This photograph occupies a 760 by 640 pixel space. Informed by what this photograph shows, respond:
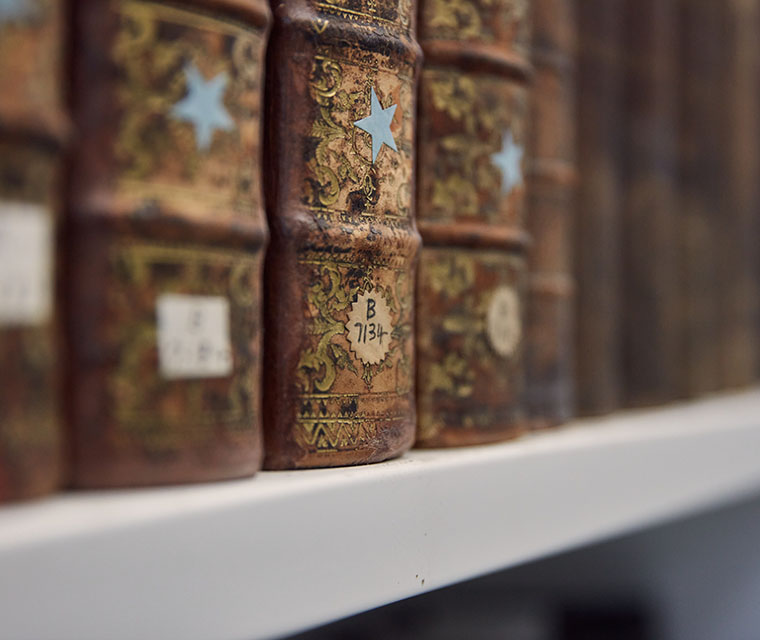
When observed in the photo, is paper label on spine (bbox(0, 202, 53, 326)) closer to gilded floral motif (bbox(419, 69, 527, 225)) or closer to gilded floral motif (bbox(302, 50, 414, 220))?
gilded floral motif (bbox(302, 50, 414, 220))

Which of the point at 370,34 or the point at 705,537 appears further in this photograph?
the point at 705,537

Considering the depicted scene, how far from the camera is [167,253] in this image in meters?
0.46

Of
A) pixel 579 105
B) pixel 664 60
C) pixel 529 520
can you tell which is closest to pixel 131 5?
pixel 529 520

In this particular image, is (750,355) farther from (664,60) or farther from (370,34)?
(370,34)

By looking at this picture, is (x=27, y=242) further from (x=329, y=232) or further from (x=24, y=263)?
(x=329, y=232)

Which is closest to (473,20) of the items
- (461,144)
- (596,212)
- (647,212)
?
(461,144)

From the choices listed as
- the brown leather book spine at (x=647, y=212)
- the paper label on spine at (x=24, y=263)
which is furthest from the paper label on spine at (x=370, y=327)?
the brown leather book spine at (x=647, y=212)

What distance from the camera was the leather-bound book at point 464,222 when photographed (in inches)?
26.8

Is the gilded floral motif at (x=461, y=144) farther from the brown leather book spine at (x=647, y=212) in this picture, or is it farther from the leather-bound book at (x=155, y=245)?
the brown leather book spine at (x=647, y=212)

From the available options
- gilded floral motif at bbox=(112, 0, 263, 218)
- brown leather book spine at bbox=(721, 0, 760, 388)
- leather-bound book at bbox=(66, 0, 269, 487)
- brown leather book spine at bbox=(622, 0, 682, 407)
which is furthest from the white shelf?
brown leather book spine at bbox=(721, 0, 760, 388)

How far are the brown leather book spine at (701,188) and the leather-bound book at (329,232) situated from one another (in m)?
0.68

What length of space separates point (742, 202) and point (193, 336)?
1023 mm

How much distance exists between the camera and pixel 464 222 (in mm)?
692

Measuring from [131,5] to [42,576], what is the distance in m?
0.26
